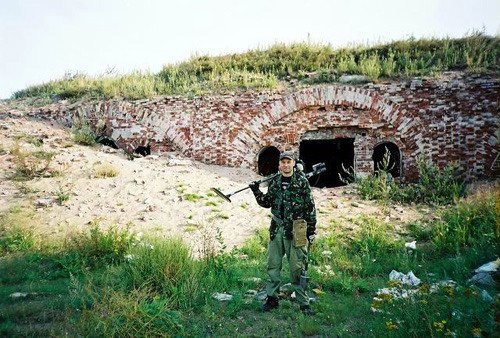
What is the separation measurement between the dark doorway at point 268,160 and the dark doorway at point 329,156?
0.86 meters

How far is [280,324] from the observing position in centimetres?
381

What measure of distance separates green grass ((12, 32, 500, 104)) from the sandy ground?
2696 millimetres

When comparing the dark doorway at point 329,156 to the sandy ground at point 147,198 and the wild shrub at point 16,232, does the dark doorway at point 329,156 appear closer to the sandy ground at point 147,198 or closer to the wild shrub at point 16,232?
the sandy ground at point 147,198

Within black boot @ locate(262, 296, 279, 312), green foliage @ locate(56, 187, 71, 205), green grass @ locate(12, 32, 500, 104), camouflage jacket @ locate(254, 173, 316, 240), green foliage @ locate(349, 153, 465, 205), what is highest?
green grass @ locate(12, 32, 500, 104)

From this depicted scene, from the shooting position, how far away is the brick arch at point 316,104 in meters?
9.45

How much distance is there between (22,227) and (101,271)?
2.08 m

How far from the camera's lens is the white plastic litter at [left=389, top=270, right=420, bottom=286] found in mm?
4475

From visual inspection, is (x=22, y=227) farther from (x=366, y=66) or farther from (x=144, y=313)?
(x=366, y=66)

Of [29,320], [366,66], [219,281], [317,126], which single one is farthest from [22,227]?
[366,66]

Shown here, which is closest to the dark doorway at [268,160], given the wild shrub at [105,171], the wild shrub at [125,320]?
the wild shrub at [105,171]

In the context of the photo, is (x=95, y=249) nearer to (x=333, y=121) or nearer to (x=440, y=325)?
(x=440, y=325)

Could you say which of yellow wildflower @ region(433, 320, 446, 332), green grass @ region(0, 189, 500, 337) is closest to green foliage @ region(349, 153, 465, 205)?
green grass @ region(0, 189, 500, 337)

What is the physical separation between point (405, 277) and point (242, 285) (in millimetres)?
2067

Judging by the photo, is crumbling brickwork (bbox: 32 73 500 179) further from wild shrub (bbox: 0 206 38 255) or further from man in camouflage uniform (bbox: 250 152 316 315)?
man in camouflage uniform (bbox: 250 152 316 315)
